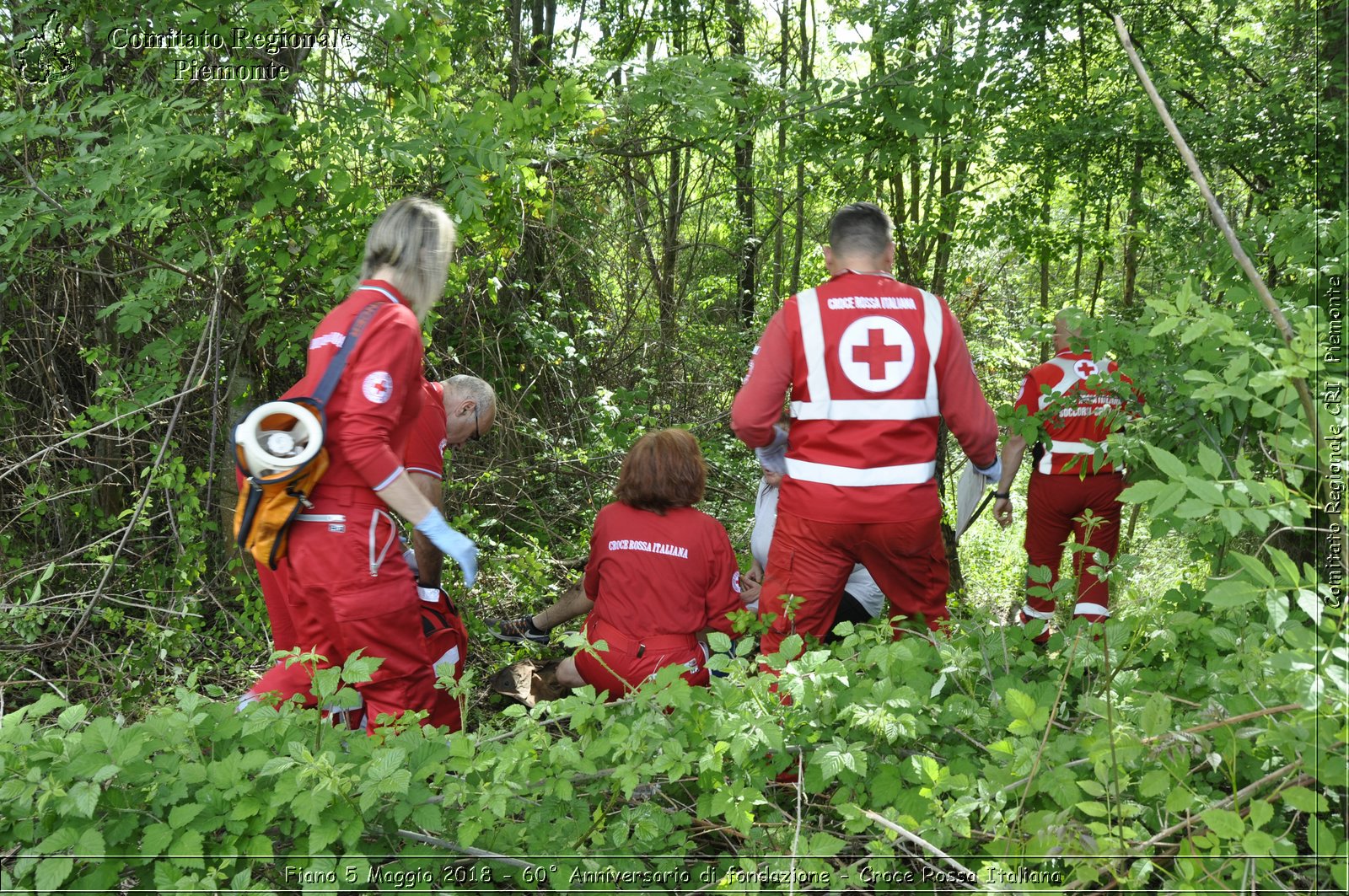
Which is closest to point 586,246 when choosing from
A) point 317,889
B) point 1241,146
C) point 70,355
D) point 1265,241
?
point 70,355

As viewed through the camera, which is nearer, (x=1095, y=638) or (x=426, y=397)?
(x=1095, y=638)

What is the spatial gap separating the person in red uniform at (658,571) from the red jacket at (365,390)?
3.46 ft

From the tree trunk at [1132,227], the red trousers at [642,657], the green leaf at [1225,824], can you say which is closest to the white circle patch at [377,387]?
the red trousers at [642,657]

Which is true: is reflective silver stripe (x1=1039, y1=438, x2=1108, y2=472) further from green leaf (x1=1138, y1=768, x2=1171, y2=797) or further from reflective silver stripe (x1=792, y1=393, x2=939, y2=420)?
green leaf (x1=1138, y1=768, x2=1171, y2=797)

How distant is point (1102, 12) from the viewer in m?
6.11

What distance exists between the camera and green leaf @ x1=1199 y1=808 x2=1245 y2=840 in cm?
149

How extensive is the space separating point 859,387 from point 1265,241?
131 cm

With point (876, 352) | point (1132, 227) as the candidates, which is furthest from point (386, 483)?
point (1132, 227)

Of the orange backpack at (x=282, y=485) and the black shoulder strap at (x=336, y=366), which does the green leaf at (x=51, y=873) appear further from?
the black shoulder strap at (x=336, y=366)

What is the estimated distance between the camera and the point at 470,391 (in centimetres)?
406

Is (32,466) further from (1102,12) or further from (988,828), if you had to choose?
(1102,12)

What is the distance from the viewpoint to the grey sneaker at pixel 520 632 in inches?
183

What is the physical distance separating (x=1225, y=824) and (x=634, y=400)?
18.1 feet

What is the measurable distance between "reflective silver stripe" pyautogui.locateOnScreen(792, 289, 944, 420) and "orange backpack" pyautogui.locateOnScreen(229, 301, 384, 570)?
1.45 metres
